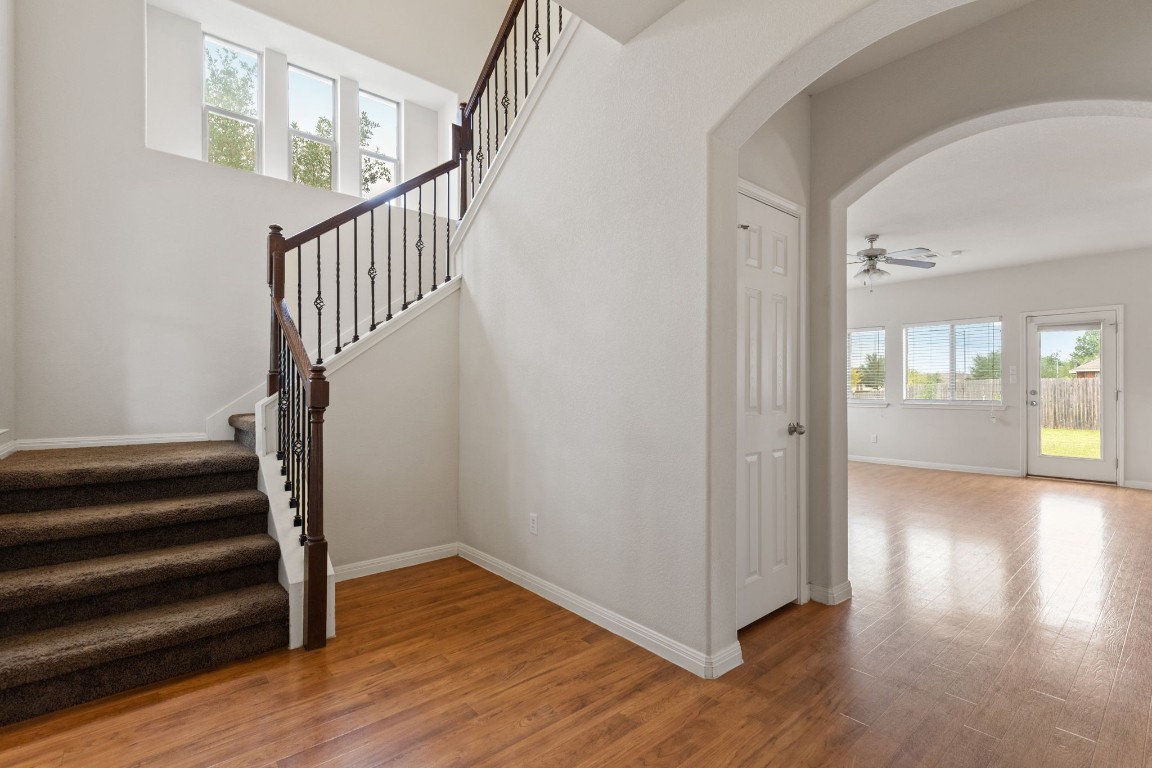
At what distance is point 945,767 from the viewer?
1.73m

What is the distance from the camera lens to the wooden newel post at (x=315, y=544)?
249 centimetres

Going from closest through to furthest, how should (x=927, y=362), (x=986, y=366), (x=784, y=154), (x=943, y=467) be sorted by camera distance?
1. (x=784, y=154)
2. (x=986, y=366)
3. (x=943, y=467)
4. (x=927, y=362)

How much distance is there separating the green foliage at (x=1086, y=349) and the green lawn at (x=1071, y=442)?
0.88 m

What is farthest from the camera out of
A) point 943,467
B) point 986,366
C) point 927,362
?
point 927,362

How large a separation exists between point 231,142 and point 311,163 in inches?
23.9

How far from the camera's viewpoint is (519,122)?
3426mm

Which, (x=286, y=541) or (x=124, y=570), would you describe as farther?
(x=286, y=541)

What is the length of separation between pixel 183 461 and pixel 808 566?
140 inches

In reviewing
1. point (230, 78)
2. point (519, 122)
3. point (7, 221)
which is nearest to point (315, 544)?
point (519, 122)

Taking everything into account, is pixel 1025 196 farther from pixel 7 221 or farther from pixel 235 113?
pixel 7 221

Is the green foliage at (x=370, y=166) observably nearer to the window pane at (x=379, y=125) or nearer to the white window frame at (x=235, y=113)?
the window pane at (x=379, y=125)

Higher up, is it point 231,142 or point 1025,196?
point 231,142

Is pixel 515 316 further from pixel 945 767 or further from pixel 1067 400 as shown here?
pixel 1067 400

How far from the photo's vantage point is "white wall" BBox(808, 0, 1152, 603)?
2164 millimetres
